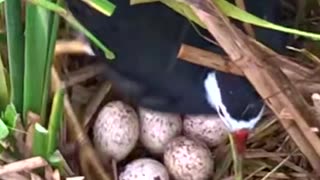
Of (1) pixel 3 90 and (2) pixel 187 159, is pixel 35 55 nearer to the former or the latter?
(1) pixel 3 90

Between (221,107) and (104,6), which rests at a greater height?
(104,6)

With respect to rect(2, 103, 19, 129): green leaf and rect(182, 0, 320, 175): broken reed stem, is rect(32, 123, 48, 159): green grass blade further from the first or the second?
rect(182, 0, 320, 175): broken reed stem

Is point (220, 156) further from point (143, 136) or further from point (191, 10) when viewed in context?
point (191, 10)

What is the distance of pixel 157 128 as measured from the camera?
0.90 meters

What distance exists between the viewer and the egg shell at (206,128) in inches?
35.4

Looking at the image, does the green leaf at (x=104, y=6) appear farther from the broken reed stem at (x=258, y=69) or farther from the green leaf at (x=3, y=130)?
the green leaf at (x=3, y=130)

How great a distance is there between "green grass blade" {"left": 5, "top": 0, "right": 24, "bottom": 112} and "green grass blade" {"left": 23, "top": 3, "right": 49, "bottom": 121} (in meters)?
0.02

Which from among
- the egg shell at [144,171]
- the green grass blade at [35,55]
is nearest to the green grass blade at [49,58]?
the green grass blade at [35,55]

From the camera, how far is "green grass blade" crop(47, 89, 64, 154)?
80 centimetres

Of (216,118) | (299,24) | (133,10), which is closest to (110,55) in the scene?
(133,10)

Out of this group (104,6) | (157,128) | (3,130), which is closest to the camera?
A: (104,6)

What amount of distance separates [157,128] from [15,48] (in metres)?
0.19

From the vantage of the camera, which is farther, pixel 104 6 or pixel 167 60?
pixel 167 60

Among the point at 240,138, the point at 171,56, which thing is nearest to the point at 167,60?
the point at 171,56
